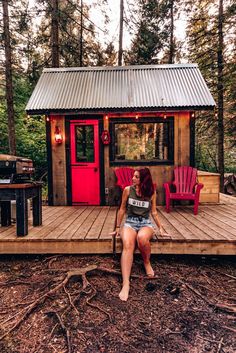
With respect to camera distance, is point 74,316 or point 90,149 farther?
point 90,149

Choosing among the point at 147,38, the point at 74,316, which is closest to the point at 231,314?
the point at 74,316

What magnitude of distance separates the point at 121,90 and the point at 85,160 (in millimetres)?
1859

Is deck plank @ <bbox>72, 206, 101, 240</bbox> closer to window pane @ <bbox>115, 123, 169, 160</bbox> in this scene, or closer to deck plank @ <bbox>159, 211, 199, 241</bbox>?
deck plank @ <bbox>159, 211, 199, 241</bbox>

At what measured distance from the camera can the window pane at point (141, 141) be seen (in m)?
5.70

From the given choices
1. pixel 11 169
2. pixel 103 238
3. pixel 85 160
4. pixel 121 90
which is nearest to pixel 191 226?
pixel 103 238

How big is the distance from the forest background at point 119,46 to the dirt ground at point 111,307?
6.39m

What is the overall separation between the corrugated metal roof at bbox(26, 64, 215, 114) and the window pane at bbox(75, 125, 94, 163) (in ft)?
1.85

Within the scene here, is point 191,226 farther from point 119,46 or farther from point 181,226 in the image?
point 119,46

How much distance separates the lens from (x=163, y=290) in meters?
2.69

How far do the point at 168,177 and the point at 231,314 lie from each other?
3.60m

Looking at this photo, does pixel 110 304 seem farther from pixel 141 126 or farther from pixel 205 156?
pixel 205 156

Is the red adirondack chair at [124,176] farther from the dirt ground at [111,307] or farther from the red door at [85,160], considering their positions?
the dirt ground at [111,307]

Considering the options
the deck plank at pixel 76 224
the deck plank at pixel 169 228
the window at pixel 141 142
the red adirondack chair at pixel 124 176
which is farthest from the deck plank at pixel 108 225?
the window at pixel 141 142

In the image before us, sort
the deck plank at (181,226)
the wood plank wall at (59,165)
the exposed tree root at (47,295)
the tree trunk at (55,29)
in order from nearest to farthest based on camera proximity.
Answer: the exposed tree root at (47,295) < the deck plank at (181,226) < the wood plank wall at (59,165) < the tree trunk at (55,29)
